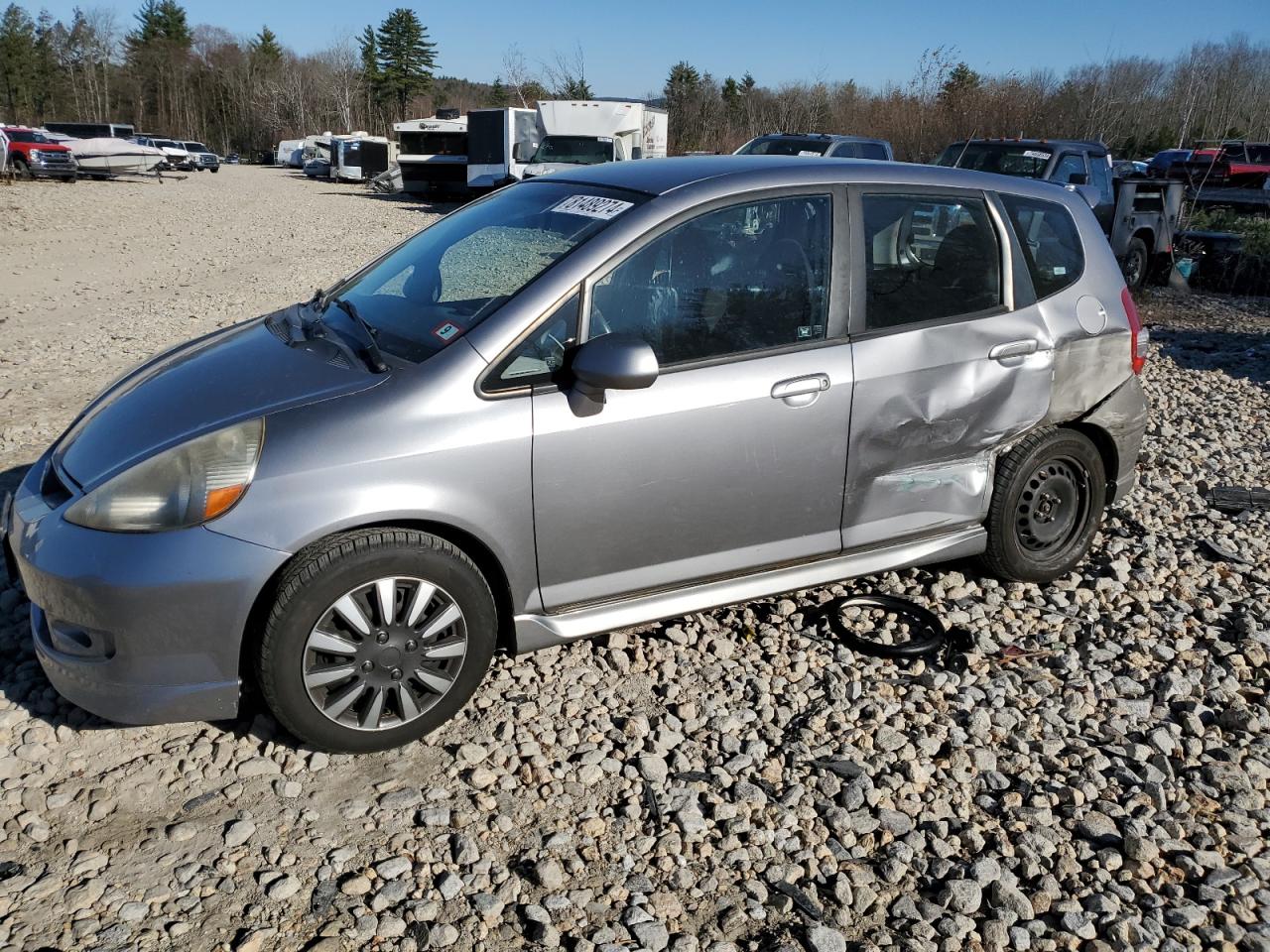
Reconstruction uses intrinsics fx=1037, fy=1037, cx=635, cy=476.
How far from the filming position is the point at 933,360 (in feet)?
13.7

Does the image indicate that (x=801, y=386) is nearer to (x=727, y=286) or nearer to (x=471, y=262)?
(x=727, y=286)

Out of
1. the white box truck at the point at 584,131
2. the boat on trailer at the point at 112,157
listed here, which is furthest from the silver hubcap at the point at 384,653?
the boat on trailer at the point at 112,157

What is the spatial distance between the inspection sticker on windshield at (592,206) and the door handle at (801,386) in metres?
0.86

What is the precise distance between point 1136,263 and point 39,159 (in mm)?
33427

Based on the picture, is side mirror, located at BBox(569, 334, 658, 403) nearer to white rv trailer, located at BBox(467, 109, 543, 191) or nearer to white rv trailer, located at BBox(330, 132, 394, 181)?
white rv trailer, located at BBox(467, 109, 543, 191)

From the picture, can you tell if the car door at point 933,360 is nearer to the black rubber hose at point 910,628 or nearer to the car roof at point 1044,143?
the black rubber hose at point 910,628

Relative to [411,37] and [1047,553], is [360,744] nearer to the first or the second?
[1047,553]

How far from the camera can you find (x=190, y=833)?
3113 millimetres

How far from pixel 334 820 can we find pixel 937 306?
9.86 ft

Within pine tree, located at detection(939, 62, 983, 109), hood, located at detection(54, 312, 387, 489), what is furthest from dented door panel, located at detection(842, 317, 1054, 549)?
pine tree, located at detection(939, 62, 983, 109)

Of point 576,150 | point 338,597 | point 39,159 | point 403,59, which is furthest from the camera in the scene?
point 403,59

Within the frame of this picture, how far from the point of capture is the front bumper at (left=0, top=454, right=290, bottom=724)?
3.07 metres

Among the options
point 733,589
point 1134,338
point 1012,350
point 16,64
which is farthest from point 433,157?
point 16,64

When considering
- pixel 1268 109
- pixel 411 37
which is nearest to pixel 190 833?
pixel 1268 109
